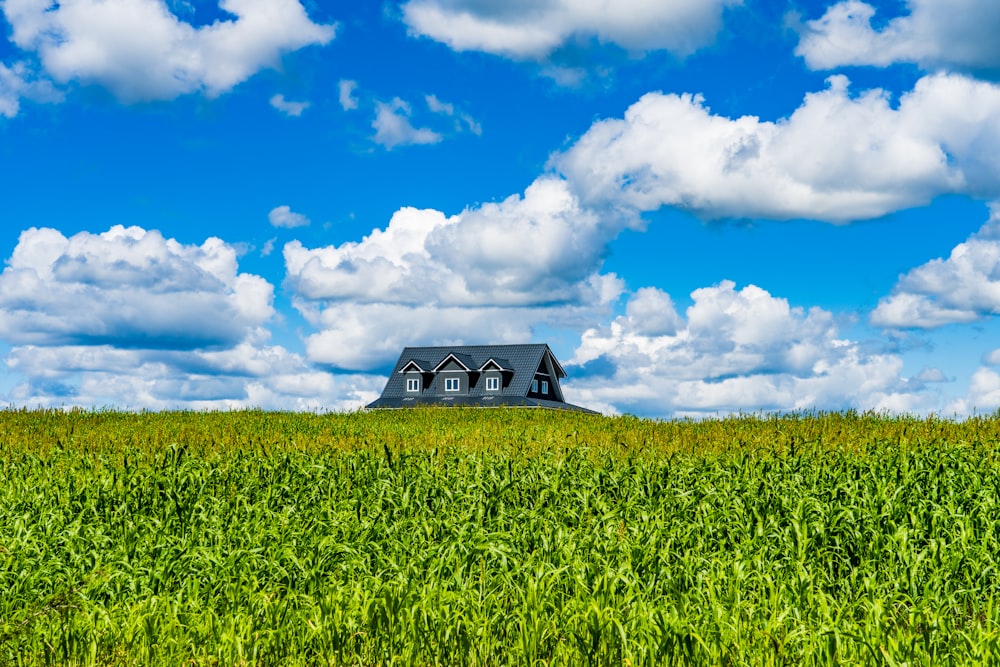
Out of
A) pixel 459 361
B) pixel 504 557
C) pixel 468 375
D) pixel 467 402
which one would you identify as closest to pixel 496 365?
pixel 468 375

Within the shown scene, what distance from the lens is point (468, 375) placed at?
57.9 m

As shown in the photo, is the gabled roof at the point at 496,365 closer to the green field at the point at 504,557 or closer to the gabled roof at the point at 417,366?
the gabled roof at the point at 417,366

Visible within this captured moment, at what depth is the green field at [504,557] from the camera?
595cm

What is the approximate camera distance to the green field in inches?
234

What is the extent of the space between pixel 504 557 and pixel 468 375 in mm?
50448

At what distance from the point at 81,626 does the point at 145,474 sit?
575 centimetres

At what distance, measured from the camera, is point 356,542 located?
854 centimetres

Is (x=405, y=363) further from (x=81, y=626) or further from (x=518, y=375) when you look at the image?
(x=81, y=626)

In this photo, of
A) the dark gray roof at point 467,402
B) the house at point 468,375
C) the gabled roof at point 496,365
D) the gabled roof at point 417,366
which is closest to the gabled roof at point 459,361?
the house at point 468,375

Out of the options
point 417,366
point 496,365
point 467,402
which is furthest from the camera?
point 417,366

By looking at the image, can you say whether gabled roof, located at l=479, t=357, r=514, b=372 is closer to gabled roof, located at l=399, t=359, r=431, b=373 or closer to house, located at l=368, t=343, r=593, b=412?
house, located at l=368, t=343, r=593, b=412

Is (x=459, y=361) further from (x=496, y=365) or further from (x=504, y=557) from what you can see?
(x=504, y=557)

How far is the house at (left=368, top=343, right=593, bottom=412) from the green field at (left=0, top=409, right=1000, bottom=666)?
42158 mm

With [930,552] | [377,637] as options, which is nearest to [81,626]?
[377,637]
